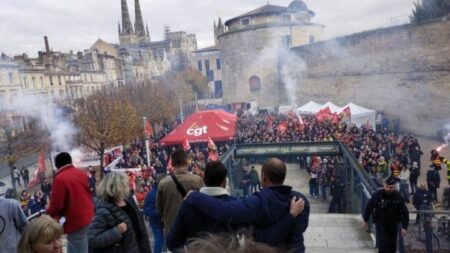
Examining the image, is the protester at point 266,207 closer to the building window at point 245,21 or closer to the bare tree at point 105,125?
the bare tree at point 105,125

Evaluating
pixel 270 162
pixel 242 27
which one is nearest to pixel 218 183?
pixel 270 162

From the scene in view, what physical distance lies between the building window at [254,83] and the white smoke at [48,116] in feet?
66.9

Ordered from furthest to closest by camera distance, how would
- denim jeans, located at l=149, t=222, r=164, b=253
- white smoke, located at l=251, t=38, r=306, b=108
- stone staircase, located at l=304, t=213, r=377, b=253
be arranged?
1. white smoke, located at l=251, t=38, r=306, b=108
2. stone staircase, located at l=304, t=213, r=377, b=253
3. denim jeans, located at l=149, t=222, r=164, b=253

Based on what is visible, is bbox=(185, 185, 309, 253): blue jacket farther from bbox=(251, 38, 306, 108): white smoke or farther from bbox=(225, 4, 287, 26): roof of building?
bbox=(225, 4, 287, 26): roof of building

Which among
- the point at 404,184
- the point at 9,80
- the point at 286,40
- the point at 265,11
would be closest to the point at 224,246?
the point at 404,184

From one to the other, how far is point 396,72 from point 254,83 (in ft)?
65.1

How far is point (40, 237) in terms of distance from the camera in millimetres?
2096

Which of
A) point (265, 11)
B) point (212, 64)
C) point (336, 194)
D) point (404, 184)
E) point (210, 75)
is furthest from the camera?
point (210, 75)

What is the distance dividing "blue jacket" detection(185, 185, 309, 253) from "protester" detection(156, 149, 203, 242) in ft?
3.27

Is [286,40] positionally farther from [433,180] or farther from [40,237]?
[40,237]

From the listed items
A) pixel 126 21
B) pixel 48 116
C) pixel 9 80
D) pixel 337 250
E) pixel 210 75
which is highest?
pixel 126 21

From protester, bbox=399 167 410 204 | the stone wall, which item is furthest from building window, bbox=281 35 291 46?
protester, bbox=399 167 410 204

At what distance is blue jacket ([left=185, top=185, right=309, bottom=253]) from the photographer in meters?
2.45

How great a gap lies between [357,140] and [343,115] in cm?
526
